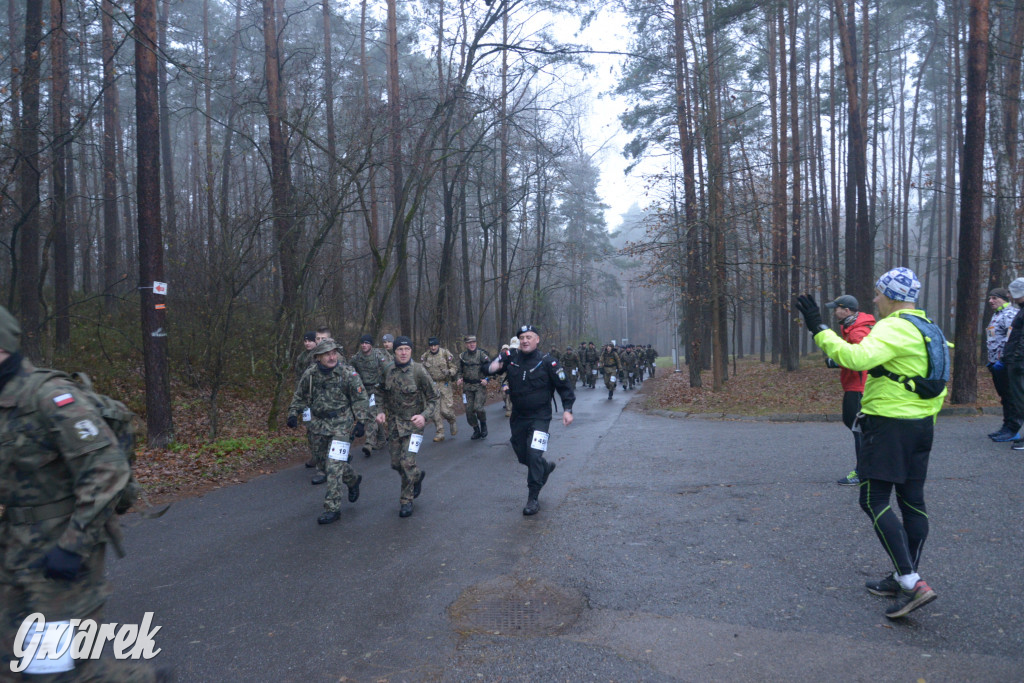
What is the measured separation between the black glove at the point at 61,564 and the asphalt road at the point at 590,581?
4.65 ft

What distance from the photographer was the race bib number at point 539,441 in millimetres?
7562

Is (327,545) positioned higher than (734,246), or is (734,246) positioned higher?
(734,246)

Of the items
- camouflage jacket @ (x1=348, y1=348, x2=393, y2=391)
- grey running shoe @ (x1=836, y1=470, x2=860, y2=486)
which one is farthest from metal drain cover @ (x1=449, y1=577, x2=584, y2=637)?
camouflage jacket @ (x1=348, y1=348, x2=393, y2=391)

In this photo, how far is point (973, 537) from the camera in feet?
18.8

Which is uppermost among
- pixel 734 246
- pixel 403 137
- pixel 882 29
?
pixel 882 29

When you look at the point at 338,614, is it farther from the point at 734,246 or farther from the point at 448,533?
the point at 734,246

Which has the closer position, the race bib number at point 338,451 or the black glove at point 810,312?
the black glove at point 810,312

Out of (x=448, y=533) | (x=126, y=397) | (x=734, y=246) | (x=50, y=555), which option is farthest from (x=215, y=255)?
(x=734, y=246)

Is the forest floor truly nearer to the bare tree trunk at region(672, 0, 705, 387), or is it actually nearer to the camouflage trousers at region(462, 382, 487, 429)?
the bare tree trunk at region(672, 0, 705, 387)

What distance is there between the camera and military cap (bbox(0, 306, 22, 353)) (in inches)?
113

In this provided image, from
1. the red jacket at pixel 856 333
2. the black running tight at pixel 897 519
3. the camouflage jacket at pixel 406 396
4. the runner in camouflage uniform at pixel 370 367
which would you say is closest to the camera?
the black running tight at pixel 897 519

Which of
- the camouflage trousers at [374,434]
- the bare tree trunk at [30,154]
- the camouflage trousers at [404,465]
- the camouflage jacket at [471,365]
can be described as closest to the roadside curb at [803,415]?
the camouflage jacket at [471,365]

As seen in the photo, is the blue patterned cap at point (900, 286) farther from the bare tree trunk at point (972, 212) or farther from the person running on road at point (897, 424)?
the bare tree trunk at point (972, 212)

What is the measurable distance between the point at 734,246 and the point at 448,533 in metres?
16.1
